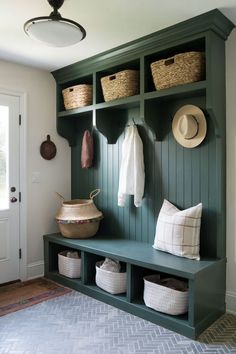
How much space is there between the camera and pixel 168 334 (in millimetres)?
2389

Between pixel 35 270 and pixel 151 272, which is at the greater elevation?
pixel 151 272

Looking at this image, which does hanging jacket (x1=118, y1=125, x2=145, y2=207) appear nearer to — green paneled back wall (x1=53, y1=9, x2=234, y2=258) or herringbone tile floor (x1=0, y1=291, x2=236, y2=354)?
green paneled back wall (x1=53, y1=9, x2=234, y2=258)

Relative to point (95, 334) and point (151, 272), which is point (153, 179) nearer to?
point (151, 272)

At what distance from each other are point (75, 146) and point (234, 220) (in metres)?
2.15

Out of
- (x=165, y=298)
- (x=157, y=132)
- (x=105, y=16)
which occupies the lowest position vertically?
(x=165, y=298)

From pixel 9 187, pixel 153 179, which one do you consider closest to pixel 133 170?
pixel 153 179

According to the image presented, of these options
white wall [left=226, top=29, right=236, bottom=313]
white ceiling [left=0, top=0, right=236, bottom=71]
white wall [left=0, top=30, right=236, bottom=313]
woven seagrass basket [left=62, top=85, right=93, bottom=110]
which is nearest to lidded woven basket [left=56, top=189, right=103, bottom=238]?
white wall [left=0, top=30, right=236, bottom=313]

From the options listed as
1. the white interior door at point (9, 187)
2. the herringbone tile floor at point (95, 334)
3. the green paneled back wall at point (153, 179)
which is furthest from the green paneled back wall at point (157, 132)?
the herringbone tile floor at point (95, 334)

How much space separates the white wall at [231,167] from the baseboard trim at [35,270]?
2.09 m

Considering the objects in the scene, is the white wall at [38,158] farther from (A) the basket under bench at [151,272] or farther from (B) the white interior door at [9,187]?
(A) the basket under bench at [151,272]

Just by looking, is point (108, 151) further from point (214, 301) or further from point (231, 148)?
point (214, 301)

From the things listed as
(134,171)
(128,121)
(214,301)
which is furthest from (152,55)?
(214,301)

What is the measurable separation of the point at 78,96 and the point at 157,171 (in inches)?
48.9

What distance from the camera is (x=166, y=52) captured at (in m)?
2.79
